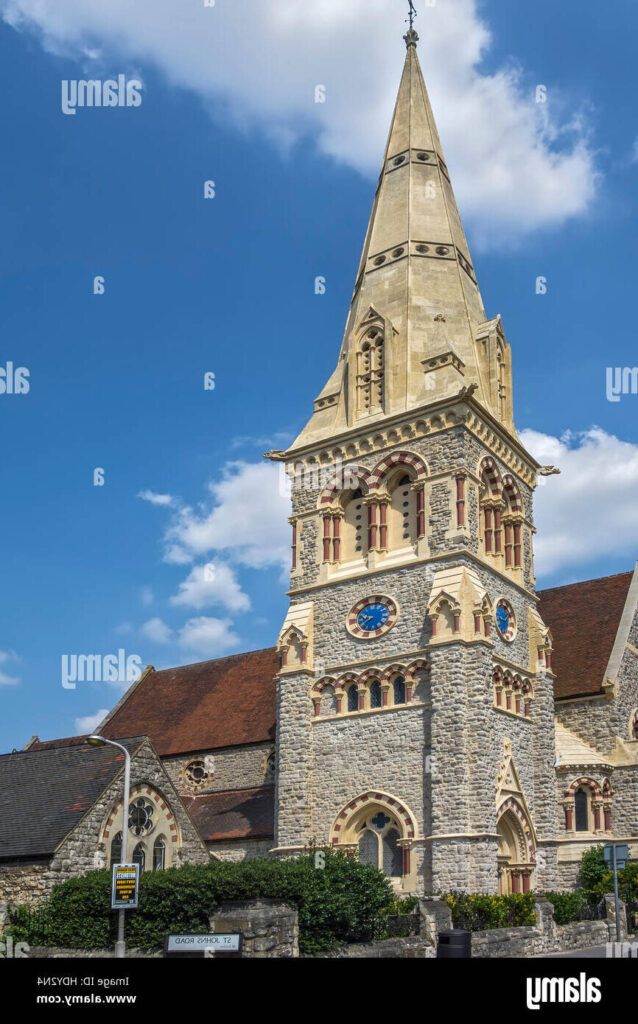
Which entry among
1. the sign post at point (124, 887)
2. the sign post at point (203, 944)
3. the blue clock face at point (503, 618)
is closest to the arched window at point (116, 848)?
the sign post at point (124, 887)

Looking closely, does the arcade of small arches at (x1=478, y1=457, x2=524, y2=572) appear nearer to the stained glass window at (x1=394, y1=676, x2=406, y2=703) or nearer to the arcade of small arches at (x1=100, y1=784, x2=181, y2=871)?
the stained glass window at (x1=394, y1=676, x2=406, y2=703)

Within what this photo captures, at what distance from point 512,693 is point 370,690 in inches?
179

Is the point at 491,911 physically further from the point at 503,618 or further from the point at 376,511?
the point at 376,511

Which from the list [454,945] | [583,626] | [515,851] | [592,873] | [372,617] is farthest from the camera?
[583,626]

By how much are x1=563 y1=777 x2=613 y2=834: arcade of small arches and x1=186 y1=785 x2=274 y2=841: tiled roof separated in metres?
9.58

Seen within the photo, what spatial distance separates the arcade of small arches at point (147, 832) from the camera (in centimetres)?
2439

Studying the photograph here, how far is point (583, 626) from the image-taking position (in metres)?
35.9

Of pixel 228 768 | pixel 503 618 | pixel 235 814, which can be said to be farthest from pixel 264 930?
pixel 228 768

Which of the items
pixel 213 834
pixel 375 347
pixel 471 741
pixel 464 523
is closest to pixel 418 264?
pixel 375 347

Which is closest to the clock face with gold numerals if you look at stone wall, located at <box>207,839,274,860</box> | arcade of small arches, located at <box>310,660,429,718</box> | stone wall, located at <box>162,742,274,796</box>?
arcade of small arches, located at <box>310,660,429,718</box>

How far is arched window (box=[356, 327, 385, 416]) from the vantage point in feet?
107
